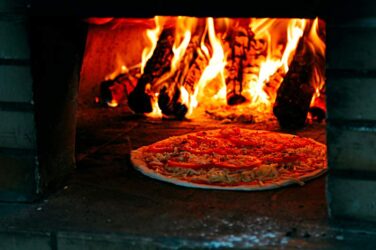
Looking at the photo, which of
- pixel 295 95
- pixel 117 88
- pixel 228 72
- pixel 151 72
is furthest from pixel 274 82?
pixel 117 88

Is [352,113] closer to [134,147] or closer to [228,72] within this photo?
[134,147]

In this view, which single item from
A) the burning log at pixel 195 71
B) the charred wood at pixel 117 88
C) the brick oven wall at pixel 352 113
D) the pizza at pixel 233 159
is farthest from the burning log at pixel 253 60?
the brick oven wall at pixel 352 113

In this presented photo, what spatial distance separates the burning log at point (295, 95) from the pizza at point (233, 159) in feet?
0.74

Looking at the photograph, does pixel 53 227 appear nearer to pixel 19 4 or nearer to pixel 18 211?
pixel 18 211

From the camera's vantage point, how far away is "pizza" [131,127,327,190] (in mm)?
2885

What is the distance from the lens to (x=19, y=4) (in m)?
2.61

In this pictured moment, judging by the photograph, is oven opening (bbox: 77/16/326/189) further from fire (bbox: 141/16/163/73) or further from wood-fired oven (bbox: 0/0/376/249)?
wood-fired oven (bbox: 0/0/376/249)

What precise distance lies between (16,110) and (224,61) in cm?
179

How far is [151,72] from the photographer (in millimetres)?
4102

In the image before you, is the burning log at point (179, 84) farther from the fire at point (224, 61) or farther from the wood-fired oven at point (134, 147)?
the wood-fired oven at point (134, 147)

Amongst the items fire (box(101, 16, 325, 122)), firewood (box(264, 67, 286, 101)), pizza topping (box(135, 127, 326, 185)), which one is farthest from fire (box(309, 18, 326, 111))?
pizza topping (box(135, 127, 326, 185))

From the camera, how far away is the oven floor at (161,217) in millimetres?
2342

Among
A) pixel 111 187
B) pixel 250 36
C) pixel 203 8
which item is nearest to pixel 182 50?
pixel 250 36

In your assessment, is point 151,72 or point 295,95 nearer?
point 295,95
